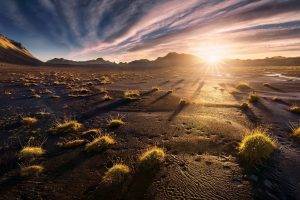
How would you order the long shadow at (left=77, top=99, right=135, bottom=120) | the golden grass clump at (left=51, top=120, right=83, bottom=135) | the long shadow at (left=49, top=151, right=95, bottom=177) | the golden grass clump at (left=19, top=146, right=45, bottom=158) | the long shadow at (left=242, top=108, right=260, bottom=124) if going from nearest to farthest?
the long shadow at (left=49, top=151, right=95, bottom=177) < the golden grass clump at (left=19, top=146, right=45, bottom=158) < the golden grass clump at (left=51, top=120, right=83, bottom=135) < the long shadow at (left=242, top=108, right=260, bottom=124) < the long shadow at (left=77, top=99, right=135, bottom=120)

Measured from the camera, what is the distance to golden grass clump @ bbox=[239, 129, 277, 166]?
9.58 meters

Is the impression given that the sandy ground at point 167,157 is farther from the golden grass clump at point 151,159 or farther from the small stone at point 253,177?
the golden grass clump at point 151,159

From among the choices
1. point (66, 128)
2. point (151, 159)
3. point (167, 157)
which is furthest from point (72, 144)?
point (167, 157)

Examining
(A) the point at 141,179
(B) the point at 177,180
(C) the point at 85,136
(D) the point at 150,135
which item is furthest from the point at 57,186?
(D) the point at 150,135

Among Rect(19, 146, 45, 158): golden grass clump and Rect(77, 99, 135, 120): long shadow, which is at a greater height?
Rect(19, 146, 45, 158): golden grass clump

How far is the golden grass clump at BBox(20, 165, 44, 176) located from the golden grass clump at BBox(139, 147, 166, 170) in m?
3.72

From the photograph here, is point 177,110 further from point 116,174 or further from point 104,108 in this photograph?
point 116,174

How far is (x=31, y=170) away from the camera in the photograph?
9.16 meters

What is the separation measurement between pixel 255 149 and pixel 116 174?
18.2 feet

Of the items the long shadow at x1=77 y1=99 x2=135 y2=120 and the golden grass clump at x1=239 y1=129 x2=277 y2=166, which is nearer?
the golden grass clump at x1=239 y1=129 x2=277 y2=166

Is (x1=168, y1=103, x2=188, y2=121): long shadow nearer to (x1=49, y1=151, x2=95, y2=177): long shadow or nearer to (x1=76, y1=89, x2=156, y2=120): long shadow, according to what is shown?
(x1=76, y1=89, x2=156, y2=120): long shadow

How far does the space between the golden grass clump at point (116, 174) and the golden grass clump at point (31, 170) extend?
2.54 m

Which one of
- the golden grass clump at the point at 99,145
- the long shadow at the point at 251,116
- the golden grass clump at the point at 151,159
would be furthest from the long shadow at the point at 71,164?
the long shadow at the point at 251,116

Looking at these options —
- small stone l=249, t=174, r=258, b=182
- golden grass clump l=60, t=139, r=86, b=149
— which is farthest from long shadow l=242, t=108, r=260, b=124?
golden grass clump l=60, t=139, r=86, b=149
